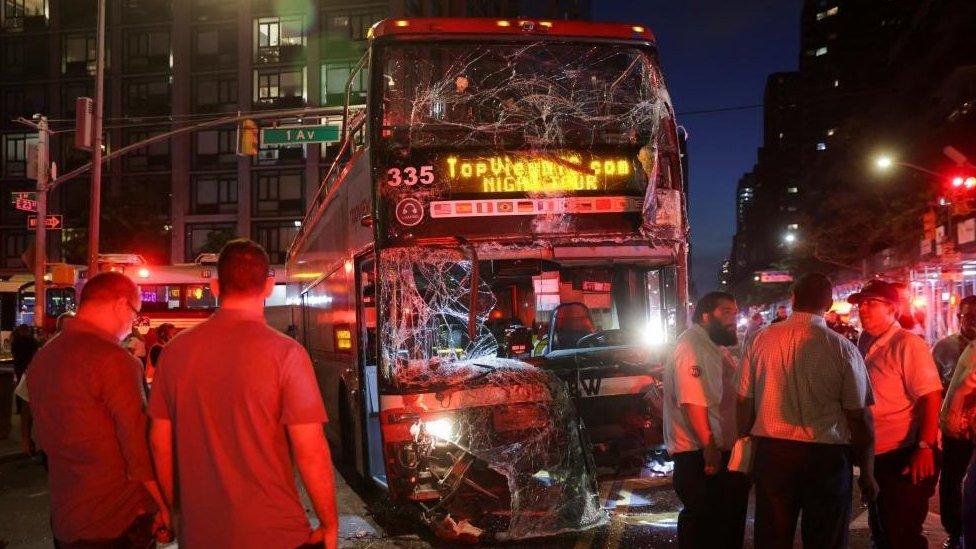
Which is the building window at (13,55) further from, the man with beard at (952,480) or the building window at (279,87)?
the man with beard at (952,480)

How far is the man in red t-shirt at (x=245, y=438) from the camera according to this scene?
310 cm

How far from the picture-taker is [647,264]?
9297 millimetres

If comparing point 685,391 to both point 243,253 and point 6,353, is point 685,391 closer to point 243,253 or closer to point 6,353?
point 243,253

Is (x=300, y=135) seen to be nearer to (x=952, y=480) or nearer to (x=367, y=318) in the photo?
(x=367, y=318)

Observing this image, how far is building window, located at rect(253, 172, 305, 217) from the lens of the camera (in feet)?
176

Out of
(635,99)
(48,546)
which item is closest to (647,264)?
(635,99)

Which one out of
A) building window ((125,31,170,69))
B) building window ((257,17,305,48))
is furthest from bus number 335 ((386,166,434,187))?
building window ((125,31,170,69))

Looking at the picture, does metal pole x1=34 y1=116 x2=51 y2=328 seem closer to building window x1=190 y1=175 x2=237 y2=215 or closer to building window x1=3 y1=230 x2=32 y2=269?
building window x1=190 y1=175 x2=237 y2=215

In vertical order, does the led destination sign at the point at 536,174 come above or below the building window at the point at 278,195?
below

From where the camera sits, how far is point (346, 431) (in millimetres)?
10828

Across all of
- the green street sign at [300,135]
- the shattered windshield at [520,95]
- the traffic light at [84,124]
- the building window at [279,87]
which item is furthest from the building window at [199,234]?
the shattered windshield at [520,95]

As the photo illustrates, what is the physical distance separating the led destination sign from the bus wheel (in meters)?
3.55

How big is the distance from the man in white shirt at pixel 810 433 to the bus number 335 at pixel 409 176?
3885 mm

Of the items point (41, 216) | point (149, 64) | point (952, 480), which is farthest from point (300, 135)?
point (149, 64)
